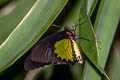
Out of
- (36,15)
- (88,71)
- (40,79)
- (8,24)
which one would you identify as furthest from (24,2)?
(40,79)

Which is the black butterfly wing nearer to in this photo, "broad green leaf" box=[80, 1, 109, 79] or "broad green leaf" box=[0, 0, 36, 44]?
"broad green leaf" box=[0, 0, 36, 44]

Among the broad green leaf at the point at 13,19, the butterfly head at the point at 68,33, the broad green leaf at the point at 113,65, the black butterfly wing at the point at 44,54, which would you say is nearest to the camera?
the broad green leaf at the point at 13,19

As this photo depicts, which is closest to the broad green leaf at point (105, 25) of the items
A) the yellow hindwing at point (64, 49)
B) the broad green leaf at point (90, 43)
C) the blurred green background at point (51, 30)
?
the blurred green background at point (51, 30)

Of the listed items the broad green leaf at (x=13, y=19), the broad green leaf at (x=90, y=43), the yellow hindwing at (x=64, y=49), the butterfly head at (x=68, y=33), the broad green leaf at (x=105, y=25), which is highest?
the broad green leaf at (x=13, y=19)

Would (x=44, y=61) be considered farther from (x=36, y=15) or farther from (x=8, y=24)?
(x=36, y=15)

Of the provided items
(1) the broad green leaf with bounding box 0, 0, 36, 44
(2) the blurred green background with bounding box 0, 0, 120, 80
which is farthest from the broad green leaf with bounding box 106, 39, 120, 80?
(1) the broad green leaf with bounding box 0, 0, 36, 44

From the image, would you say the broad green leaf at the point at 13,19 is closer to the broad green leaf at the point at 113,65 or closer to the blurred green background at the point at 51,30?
the blurred green background at the point at 51,30
